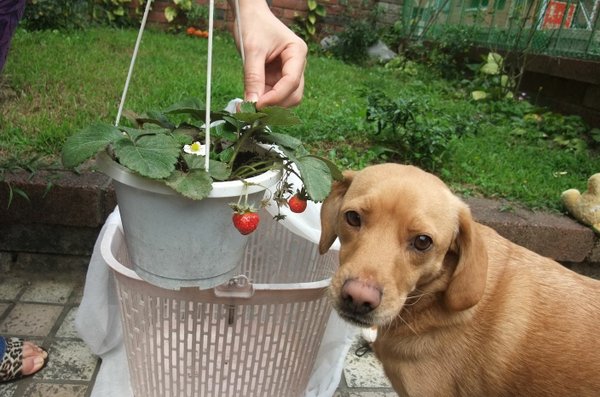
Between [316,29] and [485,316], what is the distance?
25.4 ft

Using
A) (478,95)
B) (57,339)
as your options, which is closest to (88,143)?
(57,339)

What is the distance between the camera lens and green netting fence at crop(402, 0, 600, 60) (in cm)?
629

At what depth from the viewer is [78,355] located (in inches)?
99.4

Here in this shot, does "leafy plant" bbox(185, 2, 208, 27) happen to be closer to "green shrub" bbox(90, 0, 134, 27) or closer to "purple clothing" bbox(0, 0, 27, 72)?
"green shrub" bbox(90, 0, 134, 27)

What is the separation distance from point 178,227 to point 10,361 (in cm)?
135

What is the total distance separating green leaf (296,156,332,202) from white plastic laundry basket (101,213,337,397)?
1.74 feet

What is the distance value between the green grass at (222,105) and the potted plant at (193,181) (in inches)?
68.5

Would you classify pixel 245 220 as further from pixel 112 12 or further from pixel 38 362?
pixel 112 12

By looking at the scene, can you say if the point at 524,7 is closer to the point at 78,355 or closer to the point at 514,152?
the point at 514,152

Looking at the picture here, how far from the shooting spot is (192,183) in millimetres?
1385

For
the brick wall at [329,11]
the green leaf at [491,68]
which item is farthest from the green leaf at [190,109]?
the brick wall at [329,11]

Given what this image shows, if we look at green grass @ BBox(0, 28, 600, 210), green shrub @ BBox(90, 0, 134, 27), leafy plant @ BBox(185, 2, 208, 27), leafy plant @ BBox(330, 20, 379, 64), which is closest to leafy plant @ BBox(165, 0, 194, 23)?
leafy plant @ BBox(185, 2, 208, 27)

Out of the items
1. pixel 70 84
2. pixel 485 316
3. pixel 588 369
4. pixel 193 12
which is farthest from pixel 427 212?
pixel 193 12

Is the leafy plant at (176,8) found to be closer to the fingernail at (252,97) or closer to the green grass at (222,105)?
the green grass at (222,105)
